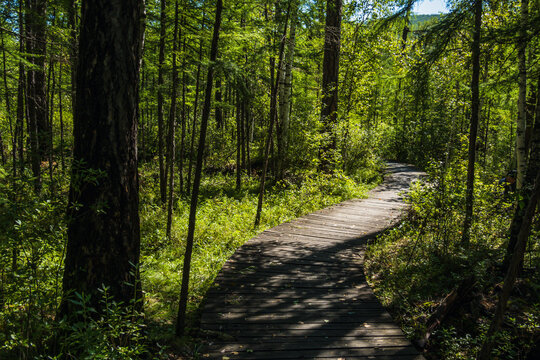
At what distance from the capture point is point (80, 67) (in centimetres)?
340

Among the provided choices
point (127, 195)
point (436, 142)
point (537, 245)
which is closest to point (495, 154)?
point (436, 142)

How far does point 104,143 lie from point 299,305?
359cm

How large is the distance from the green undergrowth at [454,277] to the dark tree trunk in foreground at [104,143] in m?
4.36

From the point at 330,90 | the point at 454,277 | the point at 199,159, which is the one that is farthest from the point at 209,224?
the point at 330,90

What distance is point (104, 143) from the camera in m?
3.41

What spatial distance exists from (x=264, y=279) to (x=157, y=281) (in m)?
2.09

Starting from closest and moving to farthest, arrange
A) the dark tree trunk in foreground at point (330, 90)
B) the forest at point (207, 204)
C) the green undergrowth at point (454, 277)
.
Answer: the forest at point (207, 204) < the green undergrowth at point (454, 277) < the dark tree trunk in foreground at point (330, 90)

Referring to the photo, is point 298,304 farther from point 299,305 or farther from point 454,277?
point 454,277

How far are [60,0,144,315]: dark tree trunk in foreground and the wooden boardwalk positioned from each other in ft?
5.24

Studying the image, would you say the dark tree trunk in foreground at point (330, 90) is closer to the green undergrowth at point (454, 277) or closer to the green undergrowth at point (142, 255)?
the green undergrowth at point (142, 255)

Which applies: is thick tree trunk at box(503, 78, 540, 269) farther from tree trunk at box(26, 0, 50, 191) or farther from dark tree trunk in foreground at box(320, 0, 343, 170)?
tree trunk at box(26, 0, 50, 191)

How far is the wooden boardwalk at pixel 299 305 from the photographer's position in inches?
152

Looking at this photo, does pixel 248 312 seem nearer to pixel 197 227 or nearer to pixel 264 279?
pixel 264 279

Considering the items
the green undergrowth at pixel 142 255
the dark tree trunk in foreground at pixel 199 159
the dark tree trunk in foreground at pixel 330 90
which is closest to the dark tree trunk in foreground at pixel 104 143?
the green undergrowth at pixel 142 255
